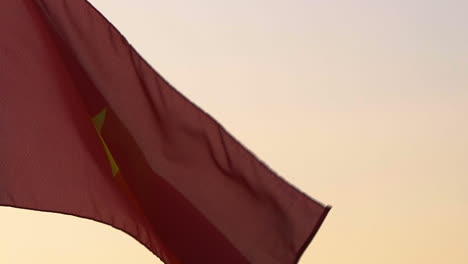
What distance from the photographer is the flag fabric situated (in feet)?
14.0

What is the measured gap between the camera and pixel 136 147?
4363mm

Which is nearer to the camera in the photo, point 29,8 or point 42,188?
point 42,188

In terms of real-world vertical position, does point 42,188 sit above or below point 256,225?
below

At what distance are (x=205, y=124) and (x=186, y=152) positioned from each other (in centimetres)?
16

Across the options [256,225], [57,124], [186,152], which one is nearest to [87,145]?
[57,124]

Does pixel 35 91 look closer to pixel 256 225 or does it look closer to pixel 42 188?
pixel 42 188

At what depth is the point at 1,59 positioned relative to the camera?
4.31 meters

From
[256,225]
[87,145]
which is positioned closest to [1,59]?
[87,145]

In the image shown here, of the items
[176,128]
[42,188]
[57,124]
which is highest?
[176,128]

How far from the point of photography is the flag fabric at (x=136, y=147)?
168 inches

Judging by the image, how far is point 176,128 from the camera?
434 cm

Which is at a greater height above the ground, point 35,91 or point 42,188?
point 35,91

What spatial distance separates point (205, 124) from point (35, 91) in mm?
762

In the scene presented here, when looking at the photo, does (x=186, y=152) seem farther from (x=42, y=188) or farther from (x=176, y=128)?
(x=42, y=188)
